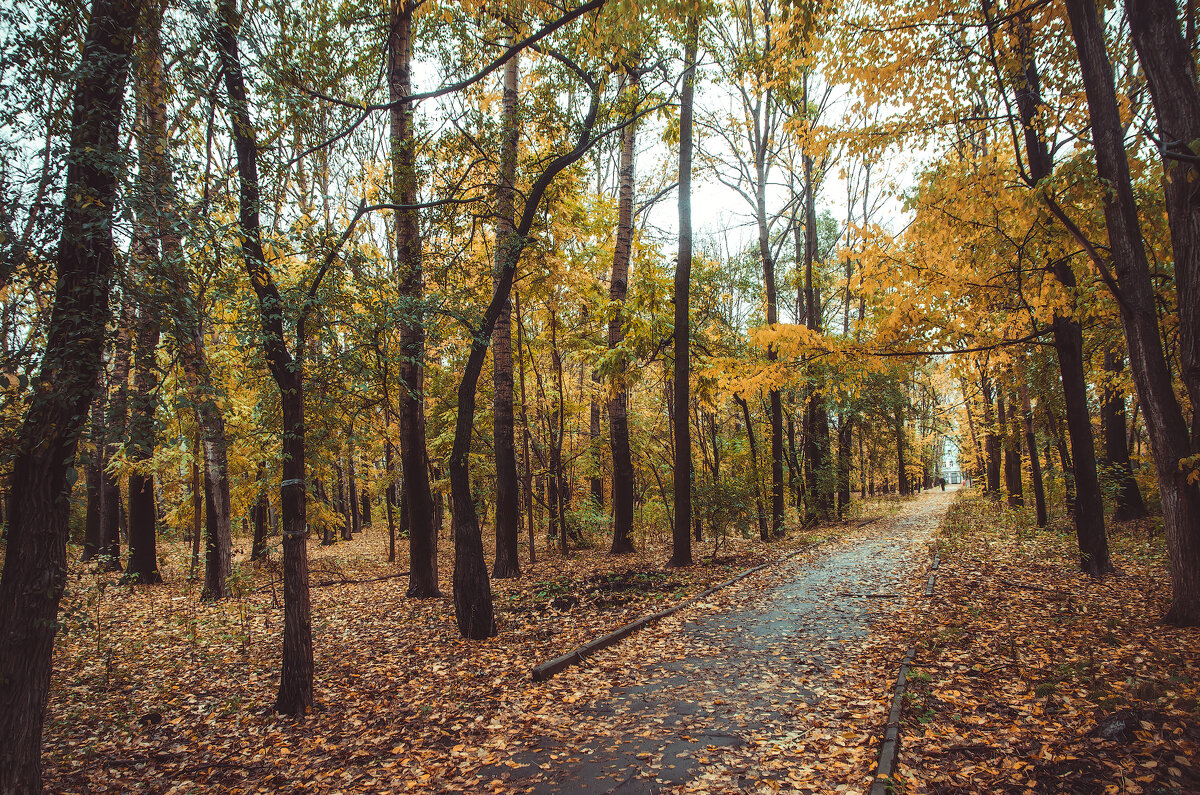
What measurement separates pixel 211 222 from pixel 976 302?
8.90 meters

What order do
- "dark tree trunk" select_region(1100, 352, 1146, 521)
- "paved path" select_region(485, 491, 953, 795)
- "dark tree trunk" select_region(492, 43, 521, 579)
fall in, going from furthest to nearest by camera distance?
"dark tree trunk" select_region(1100, 352, 1146, 521) → "dark tree trunk" select_region(492, 43, 521, 579) → "paved path" select_region(485, 491, 953, 795)

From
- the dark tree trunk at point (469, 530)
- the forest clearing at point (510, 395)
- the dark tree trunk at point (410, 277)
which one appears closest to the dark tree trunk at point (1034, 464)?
the forest clearing at point (510, 395)

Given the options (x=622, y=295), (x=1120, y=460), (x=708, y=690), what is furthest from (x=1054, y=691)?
(x=1120, y=460)

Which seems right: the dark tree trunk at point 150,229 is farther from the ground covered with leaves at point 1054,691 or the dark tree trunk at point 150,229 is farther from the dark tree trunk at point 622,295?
the dark tree trunk at point 622,295

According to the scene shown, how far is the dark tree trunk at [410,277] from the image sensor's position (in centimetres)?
735

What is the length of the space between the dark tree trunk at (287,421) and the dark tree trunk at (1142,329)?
7.95m

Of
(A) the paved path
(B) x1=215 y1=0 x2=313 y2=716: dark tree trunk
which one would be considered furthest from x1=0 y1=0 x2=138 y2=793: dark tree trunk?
(A) the paved path

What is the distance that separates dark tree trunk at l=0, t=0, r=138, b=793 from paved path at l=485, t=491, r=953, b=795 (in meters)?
3.01

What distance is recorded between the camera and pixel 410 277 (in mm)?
7309

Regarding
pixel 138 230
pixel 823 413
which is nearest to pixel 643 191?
pixel 823 413

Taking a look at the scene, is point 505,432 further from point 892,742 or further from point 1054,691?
point 1054,691

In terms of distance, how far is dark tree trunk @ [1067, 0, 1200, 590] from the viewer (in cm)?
534

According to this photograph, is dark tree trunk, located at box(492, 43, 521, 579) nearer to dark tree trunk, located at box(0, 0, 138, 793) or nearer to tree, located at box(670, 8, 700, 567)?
tree, located at box(670, 8, 700, 567)

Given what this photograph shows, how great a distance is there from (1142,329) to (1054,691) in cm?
371
